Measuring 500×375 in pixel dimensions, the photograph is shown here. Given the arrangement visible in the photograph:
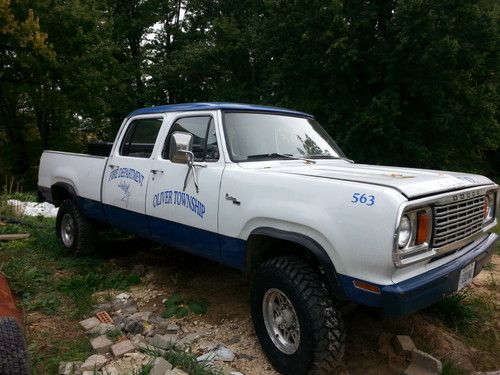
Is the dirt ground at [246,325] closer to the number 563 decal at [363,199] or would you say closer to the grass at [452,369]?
the grass at [452,369]

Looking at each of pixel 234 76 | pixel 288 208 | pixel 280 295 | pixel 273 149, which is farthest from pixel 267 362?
pixel 234 76

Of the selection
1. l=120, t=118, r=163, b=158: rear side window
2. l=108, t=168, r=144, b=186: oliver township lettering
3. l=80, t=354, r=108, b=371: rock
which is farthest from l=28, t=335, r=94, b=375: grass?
l=120, t=118, r=163, b=158: rear side window

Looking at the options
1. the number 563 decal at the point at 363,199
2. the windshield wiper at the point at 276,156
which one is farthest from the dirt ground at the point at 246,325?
the windshield wiper at the point at 276,156

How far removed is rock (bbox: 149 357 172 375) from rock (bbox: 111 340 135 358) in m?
0.48

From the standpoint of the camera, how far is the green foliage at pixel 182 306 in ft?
13.4

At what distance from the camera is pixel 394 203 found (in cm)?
242

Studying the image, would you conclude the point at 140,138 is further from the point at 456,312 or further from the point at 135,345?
the point at 456,312

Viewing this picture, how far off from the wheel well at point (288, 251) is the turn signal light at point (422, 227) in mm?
553

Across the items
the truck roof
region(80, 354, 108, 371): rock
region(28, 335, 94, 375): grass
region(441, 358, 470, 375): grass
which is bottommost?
region(28, 335, 94, 375): grass

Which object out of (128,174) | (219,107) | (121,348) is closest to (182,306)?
(121,348)

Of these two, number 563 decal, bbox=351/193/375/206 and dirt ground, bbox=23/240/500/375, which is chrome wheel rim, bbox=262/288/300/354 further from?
number 563 decal, bbox=351/193/375/206

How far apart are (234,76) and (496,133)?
1260cm

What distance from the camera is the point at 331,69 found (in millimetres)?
15844

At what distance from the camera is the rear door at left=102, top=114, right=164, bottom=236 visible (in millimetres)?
4398
